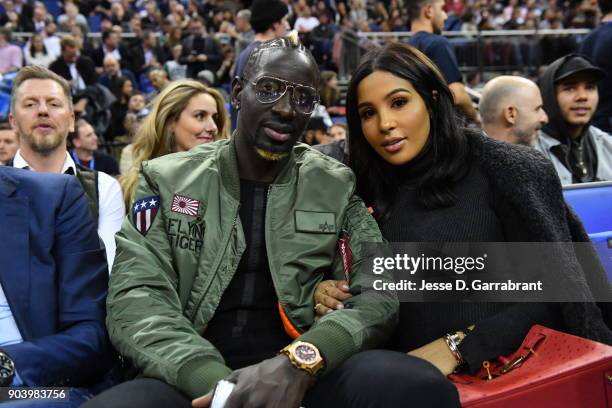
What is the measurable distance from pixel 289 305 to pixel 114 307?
→ 1.78 feet

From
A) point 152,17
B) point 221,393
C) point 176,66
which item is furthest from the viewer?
point 152,17

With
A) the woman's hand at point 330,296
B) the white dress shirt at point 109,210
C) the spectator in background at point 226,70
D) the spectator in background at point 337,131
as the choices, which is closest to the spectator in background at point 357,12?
the spectator in background at point 226,70

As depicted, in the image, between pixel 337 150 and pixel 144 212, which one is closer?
pixel 144 212

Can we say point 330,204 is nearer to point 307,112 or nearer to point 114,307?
point 307,112

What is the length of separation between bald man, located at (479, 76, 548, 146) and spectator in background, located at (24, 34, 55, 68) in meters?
10.4

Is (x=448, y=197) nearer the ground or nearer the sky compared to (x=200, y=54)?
nearer the sky

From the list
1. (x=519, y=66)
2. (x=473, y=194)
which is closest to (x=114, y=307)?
(x=473, y=194)

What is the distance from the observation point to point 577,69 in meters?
4.95

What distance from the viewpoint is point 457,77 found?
17.4ft

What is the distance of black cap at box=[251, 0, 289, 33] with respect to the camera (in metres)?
5.31

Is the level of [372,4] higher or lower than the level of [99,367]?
higher

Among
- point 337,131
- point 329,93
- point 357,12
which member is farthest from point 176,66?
point 337,131

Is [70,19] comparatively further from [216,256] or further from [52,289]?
[216,256]

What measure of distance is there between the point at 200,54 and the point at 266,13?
9.07 metres
